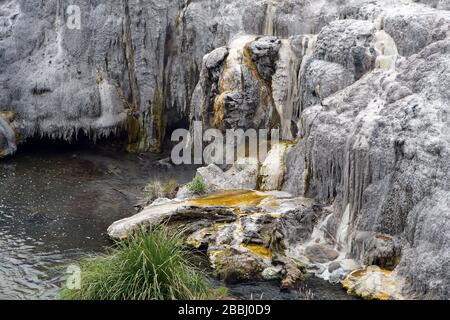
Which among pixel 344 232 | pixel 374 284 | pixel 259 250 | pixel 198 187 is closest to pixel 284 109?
pixel 198 187

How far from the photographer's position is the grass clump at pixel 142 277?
27.9 feet

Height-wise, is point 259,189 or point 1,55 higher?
point 1,55

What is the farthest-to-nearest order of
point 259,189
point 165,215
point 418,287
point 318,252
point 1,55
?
point 1,55 → point 259,189 → point 165,215 → point 318,252 → point 418,287

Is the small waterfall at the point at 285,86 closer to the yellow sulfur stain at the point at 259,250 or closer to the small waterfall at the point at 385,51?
the small waterfall at the point at 385,51

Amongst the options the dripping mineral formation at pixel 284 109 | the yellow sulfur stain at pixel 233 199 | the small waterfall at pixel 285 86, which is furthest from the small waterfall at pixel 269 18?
the yellow sulfur stain at pixel 233 199

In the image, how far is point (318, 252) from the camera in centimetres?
1309

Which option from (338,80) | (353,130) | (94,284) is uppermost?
(338,80)

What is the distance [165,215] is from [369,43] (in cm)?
730

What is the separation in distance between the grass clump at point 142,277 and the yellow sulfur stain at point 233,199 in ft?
19.0

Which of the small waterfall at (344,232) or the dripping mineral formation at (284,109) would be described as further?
the small waterfall at (344,232)

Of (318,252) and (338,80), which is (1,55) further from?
(318,252)

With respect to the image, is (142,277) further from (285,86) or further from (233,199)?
(285,86)

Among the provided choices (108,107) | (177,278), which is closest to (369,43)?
(177,278)

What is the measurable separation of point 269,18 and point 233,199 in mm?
7790
